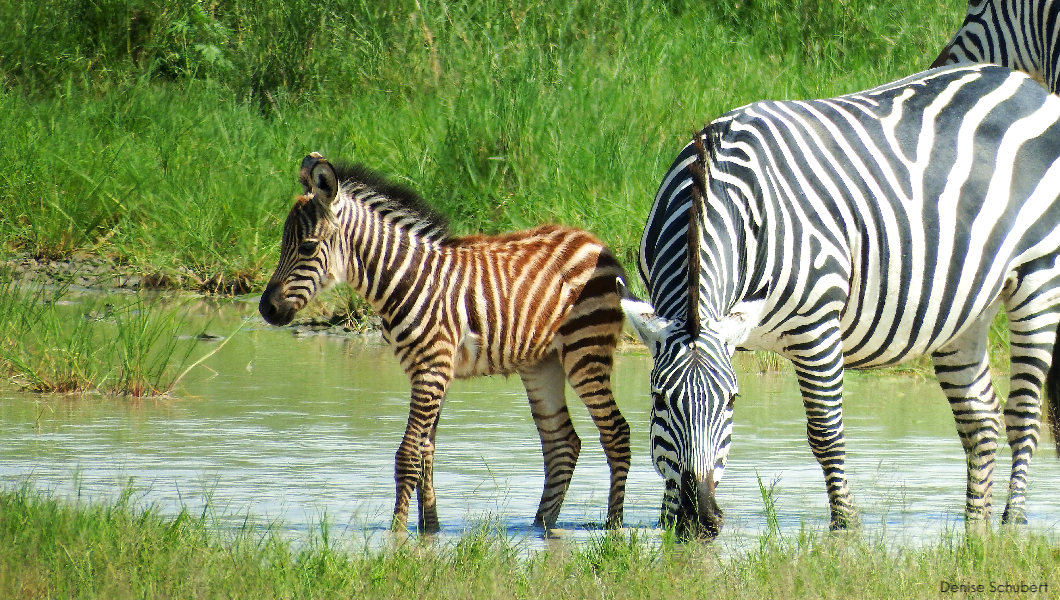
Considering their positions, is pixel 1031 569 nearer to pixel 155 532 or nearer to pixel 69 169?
pixel 155 532

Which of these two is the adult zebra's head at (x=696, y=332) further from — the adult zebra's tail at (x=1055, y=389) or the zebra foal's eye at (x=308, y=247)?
the adult zebra's tail at (x=1055, y=389)

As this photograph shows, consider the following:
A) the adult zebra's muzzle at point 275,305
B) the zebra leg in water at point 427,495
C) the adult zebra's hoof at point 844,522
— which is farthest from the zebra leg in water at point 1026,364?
the adult zebra's muzzle at point 275,305

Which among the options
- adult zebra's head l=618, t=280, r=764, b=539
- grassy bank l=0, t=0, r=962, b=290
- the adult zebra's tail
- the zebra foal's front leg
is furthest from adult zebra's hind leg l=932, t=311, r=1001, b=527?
grassy bank l=0, t=0, r=962, b=290

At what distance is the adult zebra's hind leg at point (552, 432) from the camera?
662 centimetres

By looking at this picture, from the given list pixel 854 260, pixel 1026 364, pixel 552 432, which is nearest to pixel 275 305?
pixel 552 432

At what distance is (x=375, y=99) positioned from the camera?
1488 centimetres

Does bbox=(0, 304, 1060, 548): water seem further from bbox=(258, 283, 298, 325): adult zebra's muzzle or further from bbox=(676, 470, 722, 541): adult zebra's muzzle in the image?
bbox=(258, 283, 298, 325): adult zebra's muzzle

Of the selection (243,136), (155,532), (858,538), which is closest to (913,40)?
(243,136)

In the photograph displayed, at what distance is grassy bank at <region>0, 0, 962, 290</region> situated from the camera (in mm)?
12117

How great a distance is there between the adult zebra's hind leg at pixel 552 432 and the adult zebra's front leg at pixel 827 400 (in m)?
1.24

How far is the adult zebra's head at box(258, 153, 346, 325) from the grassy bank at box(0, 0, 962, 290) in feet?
14.4

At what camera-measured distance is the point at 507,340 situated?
6.77 m

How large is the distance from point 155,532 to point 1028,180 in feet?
13.1

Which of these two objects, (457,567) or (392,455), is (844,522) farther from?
(392,455)
